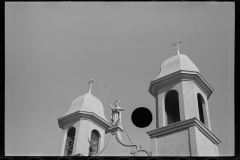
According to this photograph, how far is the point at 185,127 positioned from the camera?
13945 mm

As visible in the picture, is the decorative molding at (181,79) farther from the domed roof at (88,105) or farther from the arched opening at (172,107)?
the domed roof at (88,105)

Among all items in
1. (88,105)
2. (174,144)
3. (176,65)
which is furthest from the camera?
(88,105)

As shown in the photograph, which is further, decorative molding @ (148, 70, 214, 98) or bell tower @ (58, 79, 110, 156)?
bell tower @ (58, 79, 110, 156)

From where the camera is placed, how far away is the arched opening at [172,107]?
16.2 m

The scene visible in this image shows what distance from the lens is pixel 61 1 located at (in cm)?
1234

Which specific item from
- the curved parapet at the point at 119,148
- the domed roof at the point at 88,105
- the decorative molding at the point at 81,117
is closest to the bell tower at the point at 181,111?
the curved parapet at the point at 119,148

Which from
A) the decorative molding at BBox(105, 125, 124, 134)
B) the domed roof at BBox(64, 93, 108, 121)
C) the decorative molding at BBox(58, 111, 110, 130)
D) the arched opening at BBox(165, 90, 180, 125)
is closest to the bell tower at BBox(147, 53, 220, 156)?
the arched opening at BBox(165, 90, 180, 125)

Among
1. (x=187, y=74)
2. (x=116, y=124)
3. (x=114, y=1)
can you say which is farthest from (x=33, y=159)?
(x=187, y=74)

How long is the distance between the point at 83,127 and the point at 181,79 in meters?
5.59

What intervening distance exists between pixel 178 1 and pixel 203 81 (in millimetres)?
4712

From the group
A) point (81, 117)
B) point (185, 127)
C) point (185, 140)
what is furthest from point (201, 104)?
point (81, 117)

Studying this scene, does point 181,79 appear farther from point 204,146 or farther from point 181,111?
point 204,146

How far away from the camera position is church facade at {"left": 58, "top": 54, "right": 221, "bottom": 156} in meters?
13.9

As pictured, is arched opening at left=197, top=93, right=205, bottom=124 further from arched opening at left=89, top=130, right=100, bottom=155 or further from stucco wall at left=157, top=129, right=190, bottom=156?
arched opening at left=89, top=130, right=100, bottom=155
